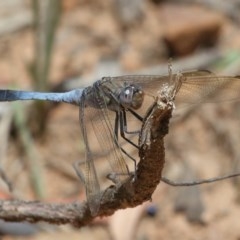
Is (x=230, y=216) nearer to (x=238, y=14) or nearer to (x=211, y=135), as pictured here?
(x=211, y=135)

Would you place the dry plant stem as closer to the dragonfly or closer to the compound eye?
the dragonfly

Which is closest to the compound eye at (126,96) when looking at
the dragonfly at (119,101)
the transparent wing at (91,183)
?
the dragonfly at (119,101)

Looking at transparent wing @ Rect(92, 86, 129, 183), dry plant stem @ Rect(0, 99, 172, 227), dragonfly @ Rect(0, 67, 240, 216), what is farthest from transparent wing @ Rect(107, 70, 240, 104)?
dry plant stem @ Rect(0, 99, 172, 227)

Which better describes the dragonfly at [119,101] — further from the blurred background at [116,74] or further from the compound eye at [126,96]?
the blurred background at [116,74]

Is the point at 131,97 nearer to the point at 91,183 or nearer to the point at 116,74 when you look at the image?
the point at 91,183

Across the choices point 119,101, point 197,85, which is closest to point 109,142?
point 119,101

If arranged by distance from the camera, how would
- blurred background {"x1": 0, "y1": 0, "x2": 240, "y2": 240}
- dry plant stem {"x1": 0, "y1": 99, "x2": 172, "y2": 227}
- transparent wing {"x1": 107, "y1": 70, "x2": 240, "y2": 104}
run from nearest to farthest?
dry plant stem {"x1": 0, "y1": 99, "x2": 172, "y2": 227} < transparent wing {"x1": 107, "y1": 70, "x2": 240, "y2": 104} < blurred background {"x1": 0, "y1": 0, "x2": 240, "y2": 240}
